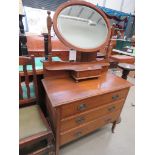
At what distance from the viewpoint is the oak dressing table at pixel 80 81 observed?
0.99 m

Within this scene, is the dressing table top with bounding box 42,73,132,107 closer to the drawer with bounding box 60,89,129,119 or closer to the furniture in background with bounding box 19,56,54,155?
the drawer with bounding box 60,89,129,119

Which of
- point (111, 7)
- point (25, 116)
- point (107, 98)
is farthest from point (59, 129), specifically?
point (111, 7)

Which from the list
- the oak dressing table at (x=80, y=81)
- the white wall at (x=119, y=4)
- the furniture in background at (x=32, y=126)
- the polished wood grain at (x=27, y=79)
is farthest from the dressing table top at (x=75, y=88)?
the white wall at (x=119, y=4)

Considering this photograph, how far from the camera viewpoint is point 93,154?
1.35 meters

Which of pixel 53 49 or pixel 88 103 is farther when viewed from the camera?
pixel 53 49

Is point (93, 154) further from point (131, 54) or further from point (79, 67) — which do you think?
point (131, 54)

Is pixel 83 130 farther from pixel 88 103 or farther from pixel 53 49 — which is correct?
pixel 53 49

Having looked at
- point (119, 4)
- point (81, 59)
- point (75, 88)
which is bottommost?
point (75, 88)

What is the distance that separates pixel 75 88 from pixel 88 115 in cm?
30

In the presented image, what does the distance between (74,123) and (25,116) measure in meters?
0.46

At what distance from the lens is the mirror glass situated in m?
1.07

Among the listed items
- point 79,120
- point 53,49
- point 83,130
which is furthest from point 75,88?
point 53,49

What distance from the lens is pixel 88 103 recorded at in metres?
1.04

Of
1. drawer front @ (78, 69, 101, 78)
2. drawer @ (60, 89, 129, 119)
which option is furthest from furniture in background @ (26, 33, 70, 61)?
drawer @ (60, 89, 129, 119)
